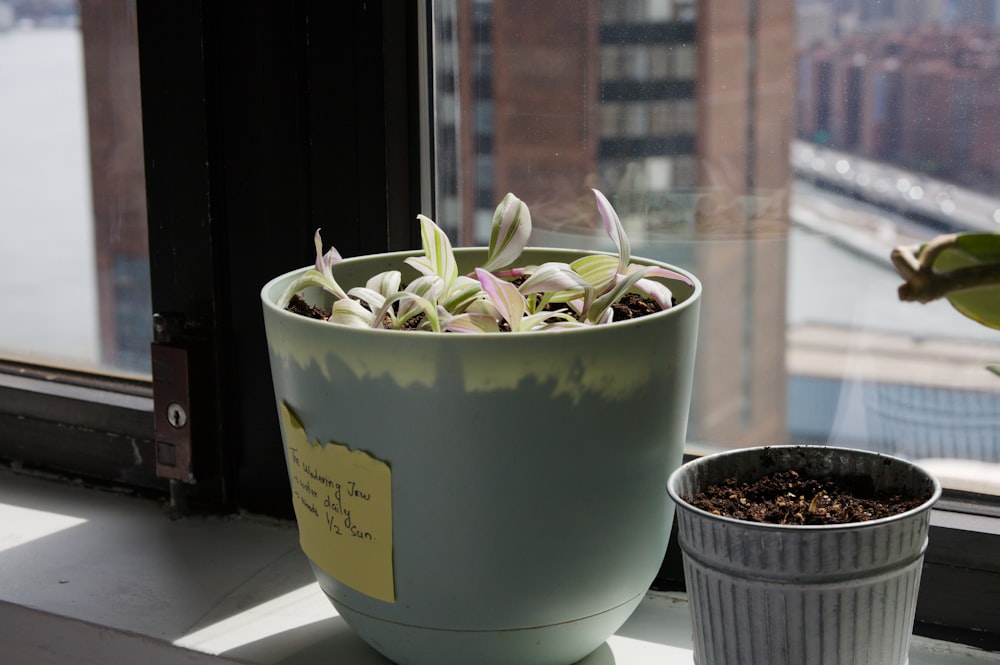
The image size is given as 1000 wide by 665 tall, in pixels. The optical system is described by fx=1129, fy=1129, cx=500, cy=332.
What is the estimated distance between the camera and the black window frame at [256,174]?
761 mm

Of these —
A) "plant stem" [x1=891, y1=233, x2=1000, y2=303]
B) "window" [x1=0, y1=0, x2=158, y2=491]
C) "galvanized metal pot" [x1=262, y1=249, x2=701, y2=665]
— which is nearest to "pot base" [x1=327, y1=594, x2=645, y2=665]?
"galvanized metal pot" [x1=262, y1=249, x2=701, y2=665]

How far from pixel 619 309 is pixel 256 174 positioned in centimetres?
32

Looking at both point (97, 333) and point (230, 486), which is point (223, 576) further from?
point (97, 333)

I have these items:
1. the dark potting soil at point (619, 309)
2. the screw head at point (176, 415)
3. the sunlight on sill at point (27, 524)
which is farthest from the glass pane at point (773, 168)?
the sunlight on sill at point (27, 524)

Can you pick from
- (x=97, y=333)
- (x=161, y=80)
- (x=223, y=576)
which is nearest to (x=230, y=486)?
(x=223, y=576)

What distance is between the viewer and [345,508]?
22.6 inches

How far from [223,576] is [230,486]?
0.34 feet

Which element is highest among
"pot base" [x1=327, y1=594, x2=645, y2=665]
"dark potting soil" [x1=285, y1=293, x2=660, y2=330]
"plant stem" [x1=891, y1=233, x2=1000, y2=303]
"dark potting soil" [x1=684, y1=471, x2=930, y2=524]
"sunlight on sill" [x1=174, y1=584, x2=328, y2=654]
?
"plant stem" [x1=891, y1=233, x2=1000, y2=303]

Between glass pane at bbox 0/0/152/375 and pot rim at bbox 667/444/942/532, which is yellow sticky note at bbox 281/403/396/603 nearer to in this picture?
pot rim at bbox 667/444/942/532

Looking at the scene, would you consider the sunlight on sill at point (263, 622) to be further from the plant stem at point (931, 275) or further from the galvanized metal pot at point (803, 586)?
the plant stem at point (931, 275)

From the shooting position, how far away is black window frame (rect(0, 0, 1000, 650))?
2.50ft

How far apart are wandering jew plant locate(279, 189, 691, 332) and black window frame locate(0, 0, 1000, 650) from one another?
14 centimetres

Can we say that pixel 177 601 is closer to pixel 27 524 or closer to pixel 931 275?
pixel 27 524

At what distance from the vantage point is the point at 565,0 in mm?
744
